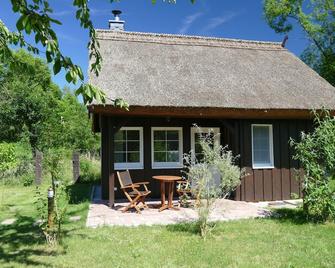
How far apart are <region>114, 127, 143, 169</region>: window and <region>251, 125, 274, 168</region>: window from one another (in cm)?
341

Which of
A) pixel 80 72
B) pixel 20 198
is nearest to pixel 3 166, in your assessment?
pixel 20 198

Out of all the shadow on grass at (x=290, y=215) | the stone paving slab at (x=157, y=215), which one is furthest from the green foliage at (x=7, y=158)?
the shadow on grass at (x=290, y=215)

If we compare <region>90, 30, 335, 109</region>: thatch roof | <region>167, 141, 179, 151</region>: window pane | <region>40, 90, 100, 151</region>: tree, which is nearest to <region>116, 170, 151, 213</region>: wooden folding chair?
<region>90, 30, 335, 109</region>: thatch roof

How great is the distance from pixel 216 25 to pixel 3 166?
15411 mm

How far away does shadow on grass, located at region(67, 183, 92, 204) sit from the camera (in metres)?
10.6

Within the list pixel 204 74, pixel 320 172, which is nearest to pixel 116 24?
pixel 204 74

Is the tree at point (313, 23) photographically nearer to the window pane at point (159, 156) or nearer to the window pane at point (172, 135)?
the window pane at point (172, 135)

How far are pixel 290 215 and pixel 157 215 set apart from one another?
306 centimetres

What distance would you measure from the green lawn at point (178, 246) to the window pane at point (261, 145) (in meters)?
3.04

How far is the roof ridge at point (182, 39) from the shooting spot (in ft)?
42.0

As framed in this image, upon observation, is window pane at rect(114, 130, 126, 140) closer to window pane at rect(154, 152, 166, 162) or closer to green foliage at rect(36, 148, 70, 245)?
window pane at rect(154, 152, 166, 162)

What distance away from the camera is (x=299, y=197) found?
10859mm

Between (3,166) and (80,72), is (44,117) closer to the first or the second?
(3,166)

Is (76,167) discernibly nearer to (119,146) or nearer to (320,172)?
(119,146)
